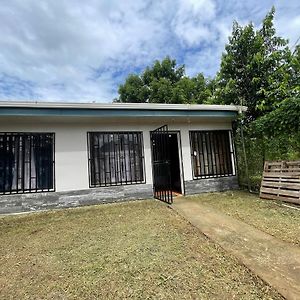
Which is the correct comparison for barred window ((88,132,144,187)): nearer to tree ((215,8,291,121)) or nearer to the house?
the house

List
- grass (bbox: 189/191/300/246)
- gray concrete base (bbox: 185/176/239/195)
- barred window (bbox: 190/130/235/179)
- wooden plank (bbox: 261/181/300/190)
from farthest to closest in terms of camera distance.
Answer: barred window (bbox: 190/130/235/179) < gray concrete base (bbox: 185/176/239/195) < wooden plank (bbox: 261/181/300/190) < grass (bbox: 189/191/300/246)

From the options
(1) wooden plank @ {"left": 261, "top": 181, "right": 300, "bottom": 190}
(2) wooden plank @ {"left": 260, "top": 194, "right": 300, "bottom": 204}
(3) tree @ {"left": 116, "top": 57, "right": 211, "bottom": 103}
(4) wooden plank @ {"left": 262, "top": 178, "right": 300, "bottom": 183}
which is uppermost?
(3) tree @ {"left": 116, "top": 57, "right": 211, "bottom": 103}

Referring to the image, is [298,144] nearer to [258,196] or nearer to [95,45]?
[258,196]

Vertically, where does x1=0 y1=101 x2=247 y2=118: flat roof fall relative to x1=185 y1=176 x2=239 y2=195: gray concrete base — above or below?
above

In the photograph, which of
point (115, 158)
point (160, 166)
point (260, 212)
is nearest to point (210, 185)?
point (160, 166)

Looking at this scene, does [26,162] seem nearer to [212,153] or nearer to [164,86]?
[212,153]

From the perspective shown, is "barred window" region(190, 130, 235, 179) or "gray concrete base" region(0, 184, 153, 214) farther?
"barred window" region(190, 130, 235, 179)

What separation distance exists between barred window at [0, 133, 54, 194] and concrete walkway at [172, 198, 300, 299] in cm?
379

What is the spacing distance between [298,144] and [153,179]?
3.89 meters

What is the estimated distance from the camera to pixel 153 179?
248 inches

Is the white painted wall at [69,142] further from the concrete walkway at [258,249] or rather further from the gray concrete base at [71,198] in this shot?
the concrete walkway at [258,249]

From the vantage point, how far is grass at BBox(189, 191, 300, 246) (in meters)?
3.20

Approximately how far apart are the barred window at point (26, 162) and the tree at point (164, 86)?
1127 cm

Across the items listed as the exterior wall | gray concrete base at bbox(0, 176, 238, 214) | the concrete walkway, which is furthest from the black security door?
the concrete walkway
